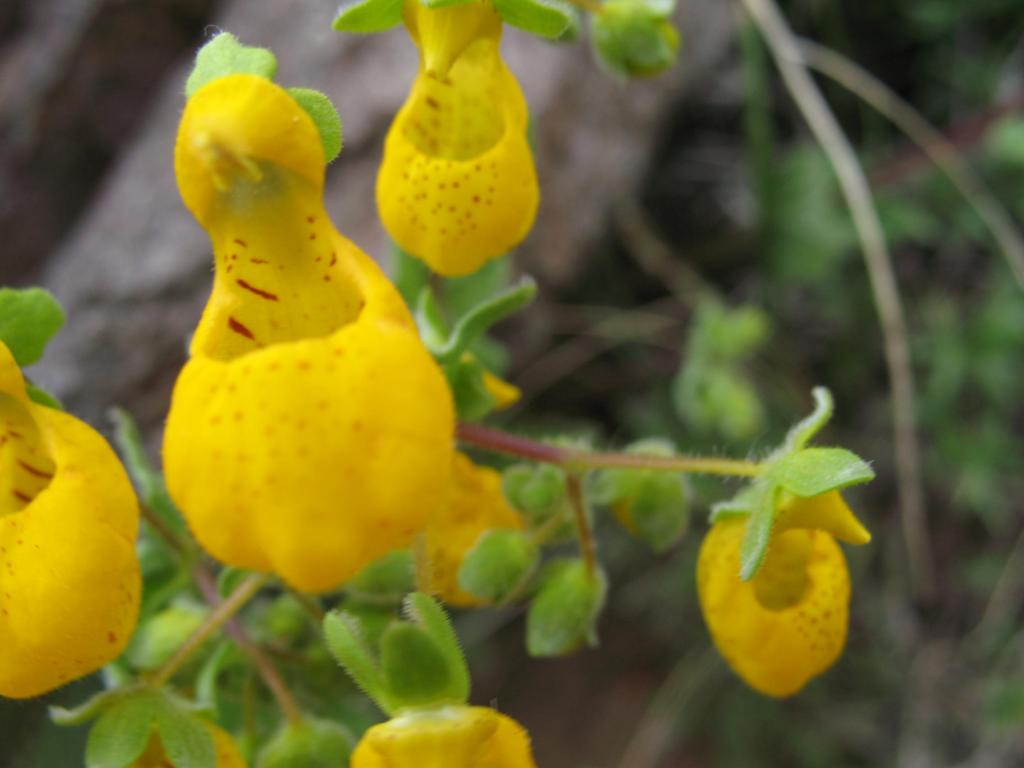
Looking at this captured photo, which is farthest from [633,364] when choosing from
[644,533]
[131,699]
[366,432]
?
[366,432]

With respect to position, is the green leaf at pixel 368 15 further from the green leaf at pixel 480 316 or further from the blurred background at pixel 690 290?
the blurred background at pixel 690 290

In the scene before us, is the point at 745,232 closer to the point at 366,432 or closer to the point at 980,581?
the point at 980,581

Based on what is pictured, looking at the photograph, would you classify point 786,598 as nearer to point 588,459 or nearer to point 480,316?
point 588,459

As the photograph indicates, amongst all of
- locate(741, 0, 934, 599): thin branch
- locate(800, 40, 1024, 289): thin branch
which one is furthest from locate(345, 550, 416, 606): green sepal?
locate(800, 40, 1024, 289): thin branch

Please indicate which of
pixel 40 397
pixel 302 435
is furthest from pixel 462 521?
pixel 302 435

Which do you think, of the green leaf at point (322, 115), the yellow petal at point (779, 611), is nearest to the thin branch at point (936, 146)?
the yellow petal at point (779, 611)

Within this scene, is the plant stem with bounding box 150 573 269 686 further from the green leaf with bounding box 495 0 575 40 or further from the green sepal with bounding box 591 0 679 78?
the green sepal with bounding box 591 0 679 78
